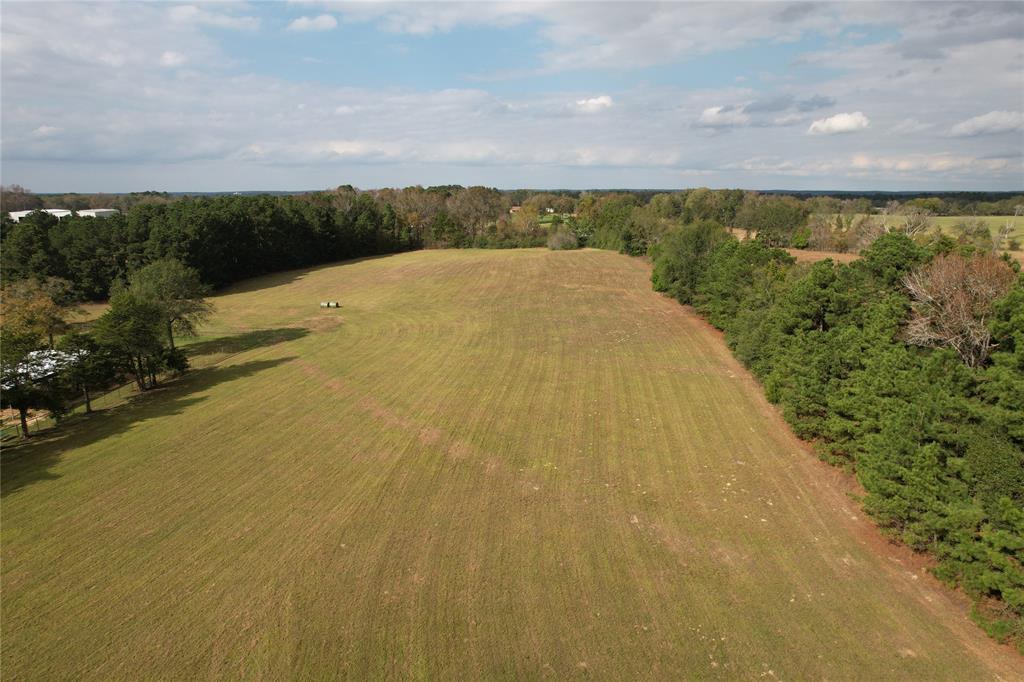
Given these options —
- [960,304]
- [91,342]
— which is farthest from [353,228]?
[960,304]

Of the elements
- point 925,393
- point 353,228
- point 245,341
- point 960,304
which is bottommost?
point 245,341

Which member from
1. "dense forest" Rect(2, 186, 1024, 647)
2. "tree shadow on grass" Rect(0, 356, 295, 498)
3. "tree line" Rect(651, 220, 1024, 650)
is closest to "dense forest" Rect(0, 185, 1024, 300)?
"dense forest" Rect(2, 186, 1024, 647)

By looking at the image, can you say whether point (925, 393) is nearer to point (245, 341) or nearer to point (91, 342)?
point (91, 342)

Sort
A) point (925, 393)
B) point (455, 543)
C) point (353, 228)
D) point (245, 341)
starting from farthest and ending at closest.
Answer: point (353, 228) < point (245, 341) < point (455, 543) < point (925, 393)

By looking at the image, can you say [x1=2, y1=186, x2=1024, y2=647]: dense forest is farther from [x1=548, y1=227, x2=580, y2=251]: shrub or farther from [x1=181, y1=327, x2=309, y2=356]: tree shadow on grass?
[x1=548, y1=227, x2=580, y2=251]: shrub

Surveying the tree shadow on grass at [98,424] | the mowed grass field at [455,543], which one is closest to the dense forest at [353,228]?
the tree shadow on grass at [98,424]

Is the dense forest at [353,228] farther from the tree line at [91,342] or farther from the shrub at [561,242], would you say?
the tree line at [91,342]

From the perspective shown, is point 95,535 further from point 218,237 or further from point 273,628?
point 218,237
